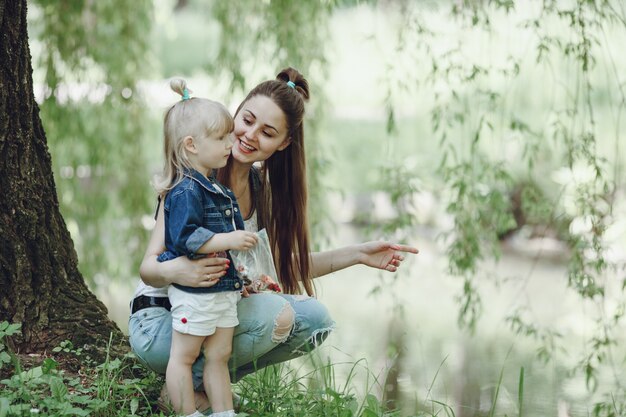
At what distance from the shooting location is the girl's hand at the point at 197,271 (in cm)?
215

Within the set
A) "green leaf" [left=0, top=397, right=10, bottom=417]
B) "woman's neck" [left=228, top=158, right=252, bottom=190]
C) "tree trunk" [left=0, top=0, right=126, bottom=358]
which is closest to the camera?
"green leaf" [left=0, top=397, right=10, bottom=417]

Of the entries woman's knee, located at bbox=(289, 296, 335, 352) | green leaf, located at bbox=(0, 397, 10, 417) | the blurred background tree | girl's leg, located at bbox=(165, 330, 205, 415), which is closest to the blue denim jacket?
girl's leg, located at bbox=(165, 330, 205, 415)

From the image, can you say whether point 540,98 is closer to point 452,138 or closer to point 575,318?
point 452,138

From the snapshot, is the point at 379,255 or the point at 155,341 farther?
the point at 379,255

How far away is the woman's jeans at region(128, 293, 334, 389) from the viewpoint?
2305 millimetres

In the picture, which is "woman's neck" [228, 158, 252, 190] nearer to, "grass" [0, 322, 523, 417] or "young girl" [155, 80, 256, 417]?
"young girl" [155, 80, 256, 417]

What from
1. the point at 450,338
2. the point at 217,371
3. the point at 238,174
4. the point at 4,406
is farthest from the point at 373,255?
the point at 450,338

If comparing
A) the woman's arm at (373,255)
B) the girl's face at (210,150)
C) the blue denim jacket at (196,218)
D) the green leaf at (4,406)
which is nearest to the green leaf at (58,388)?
the green leaf at (4,406)

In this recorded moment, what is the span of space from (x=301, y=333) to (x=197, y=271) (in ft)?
1.41

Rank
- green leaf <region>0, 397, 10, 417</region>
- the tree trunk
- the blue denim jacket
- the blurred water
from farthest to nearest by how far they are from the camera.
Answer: the blurred water
the tree trunk
the blue denim jacket
green leaf <region>0, 397, 10, 417</region>

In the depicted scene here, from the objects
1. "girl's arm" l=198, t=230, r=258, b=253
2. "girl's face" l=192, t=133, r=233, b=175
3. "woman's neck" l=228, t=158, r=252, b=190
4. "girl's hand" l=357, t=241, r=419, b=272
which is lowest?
"girl's hand" l=357, t=241, r=419, b=272

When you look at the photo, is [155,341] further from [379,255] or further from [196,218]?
[379,255]

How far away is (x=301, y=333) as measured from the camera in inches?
96.7

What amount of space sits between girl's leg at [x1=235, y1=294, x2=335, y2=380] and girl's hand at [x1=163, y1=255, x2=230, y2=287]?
348mm
